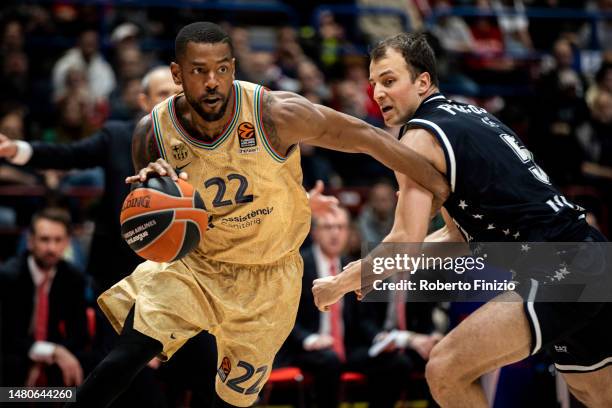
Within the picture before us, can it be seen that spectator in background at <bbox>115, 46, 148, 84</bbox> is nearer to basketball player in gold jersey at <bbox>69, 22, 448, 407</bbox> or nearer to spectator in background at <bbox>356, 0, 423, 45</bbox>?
spectator in background at <bbox>356, 0, 423, 45</bbox>

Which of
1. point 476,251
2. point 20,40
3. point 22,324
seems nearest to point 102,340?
point 22,324

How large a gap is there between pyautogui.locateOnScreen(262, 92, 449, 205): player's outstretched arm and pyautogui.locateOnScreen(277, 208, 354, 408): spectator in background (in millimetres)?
2729

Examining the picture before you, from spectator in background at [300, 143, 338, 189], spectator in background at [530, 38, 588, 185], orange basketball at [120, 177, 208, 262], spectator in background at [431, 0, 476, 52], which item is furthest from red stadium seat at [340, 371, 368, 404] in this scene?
spectator in background at [431, 0, 476, 52]

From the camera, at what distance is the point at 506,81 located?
1318 centimetres

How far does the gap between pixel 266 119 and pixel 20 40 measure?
22.2 ft

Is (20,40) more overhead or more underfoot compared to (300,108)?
more overhead

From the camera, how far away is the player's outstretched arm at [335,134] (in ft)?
14.9

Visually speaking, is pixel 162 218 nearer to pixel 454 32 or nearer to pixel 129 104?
pixel 129 104

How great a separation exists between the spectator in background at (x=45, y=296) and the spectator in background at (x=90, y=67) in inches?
157

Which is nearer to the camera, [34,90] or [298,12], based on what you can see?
[34,90]

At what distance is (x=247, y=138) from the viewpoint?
463 centimetres

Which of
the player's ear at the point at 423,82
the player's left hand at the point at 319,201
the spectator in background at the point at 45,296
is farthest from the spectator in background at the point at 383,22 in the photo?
the player's ear at the point at 423,82

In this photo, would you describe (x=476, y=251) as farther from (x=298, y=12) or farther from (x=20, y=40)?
(x=298, y=12)

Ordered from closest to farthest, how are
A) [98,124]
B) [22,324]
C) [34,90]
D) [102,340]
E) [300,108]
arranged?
[300,108] → [102,340] → [22,324] → [98,124] → [34,90]
